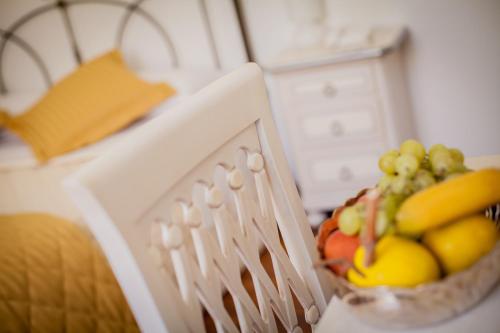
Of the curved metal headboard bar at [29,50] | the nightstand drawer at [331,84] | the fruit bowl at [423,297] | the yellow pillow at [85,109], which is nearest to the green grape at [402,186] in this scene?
the fruit bowl at [423,297]

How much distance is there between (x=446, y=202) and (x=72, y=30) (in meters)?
2.67

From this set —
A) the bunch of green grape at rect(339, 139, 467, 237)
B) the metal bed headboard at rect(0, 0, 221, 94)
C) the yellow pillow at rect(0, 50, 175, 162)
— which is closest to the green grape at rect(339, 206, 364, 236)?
the bunch of green grape at rect(339, 139, 467, 237)

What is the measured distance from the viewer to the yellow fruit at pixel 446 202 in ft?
1.93

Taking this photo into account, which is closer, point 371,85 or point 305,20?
point 371,85

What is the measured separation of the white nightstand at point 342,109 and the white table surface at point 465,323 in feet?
5.05

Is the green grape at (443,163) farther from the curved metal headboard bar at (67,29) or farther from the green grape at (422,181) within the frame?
the curved metal headboard bar at (67,29)

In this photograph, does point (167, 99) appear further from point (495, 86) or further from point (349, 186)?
point (495, 86)

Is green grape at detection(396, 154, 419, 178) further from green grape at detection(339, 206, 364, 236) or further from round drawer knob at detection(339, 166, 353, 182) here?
round drawer knob at detection(339, 166, 353, 182)

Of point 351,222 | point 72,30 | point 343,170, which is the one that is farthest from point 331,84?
point 351,222

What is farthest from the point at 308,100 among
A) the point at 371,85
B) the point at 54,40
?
the point at 54,40

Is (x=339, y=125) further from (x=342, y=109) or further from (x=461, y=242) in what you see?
(x=461, y=242)

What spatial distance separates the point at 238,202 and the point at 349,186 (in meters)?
1.57

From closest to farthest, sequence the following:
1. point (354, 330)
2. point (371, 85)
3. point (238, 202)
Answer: point (354, 330) → point (238, 202) → point (371, 85)

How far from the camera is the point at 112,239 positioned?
0.67m
